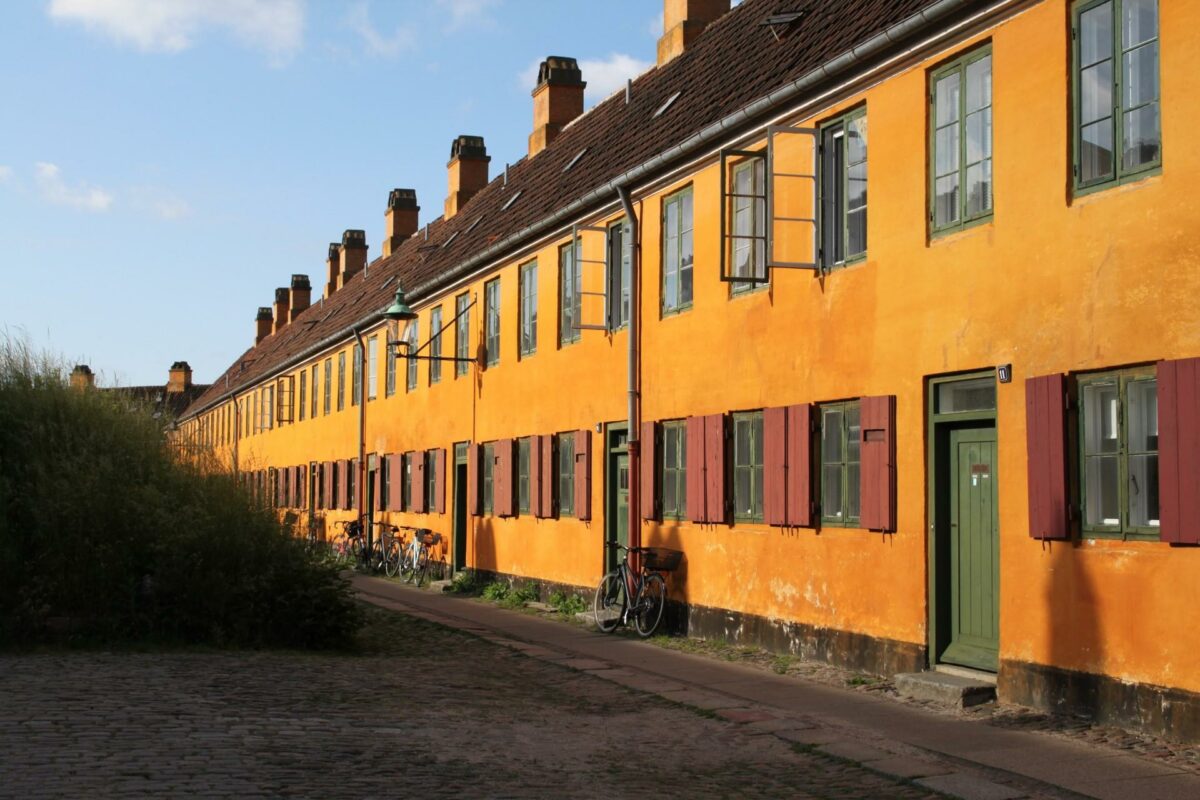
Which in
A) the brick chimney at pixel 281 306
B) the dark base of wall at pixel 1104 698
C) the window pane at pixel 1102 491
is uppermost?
the brick chimney at pixel 281 306

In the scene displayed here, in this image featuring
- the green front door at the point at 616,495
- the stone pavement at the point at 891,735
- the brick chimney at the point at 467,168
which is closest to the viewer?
the stone pavement at the point at 891,735

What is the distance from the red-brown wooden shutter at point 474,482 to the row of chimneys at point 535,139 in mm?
7371

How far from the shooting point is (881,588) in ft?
41.6

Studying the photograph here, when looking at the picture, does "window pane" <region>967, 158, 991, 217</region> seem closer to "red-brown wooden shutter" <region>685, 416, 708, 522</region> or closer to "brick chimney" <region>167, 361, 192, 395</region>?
"red-brown wooden shutter" <region>685, 416, 708, 522</region>

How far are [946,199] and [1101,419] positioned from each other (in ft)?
8.98

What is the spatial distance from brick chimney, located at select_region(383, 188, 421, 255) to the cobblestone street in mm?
32463

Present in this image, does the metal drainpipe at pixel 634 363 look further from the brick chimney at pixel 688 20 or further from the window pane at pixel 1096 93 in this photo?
the window pane at pixel 1096 93

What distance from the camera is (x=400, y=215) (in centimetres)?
4516

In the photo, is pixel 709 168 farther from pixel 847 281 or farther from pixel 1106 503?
pixel 1106 503

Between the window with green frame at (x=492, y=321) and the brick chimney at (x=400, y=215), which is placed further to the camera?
the brick chimney at (x=400, y=215)

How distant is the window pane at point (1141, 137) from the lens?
977 centimetres

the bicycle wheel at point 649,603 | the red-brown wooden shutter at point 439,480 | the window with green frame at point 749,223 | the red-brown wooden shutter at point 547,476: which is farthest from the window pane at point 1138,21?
the red-brown wooden shutter at point 439,480

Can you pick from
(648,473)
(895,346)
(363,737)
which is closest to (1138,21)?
(895,346)

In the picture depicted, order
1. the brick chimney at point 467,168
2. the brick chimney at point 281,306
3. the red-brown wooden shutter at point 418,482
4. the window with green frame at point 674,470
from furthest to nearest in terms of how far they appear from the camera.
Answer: the brick chimney at point 281,306 < the brick chimney at point 467,168 < the red-brown wooden shutter at point 418,482 < the window with green frame at point 674,470
